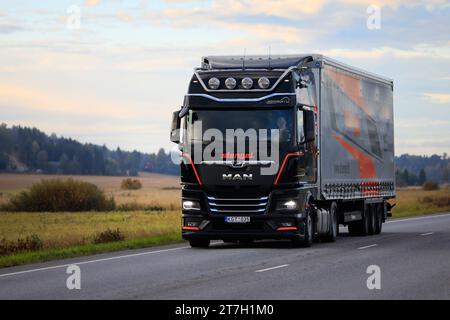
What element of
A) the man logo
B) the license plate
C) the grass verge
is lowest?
the grass verge

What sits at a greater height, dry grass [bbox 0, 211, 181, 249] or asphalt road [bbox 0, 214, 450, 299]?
asphalt road [bbox 0, 214, 450, 299]

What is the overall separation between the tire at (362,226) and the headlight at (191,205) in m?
8.26

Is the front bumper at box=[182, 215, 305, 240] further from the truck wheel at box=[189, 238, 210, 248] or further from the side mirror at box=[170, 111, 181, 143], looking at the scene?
the side mirror at box=[170, 111, 181, 143]

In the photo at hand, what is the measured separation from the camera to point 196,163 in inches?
925

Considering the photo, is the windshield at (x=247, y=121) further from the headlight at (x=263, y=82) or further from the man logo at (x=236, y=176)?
the man logo at (x=236, y=176)

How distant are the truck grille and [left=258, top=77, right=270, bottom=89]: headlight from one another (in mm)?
2497

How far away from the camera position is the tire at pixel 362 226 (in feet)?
101

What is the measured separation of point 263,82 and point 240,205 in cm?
279

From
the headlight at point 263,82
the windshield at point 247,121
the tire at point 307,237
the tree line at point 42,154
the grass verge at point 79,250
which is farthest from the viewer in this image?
the tree line at point 42,154

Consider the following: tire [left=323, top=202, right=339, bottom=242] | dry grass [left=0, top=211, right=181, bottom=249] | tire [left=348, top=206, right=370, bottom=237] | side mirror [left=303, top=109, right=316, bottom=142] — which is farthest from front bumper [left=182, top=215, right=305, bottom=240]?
tire [left=348, top=206, right=370, bottom=237]

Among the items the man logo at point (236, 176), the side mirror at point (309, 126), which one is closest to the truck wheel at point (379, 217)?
the side mirror at point (309, 126)

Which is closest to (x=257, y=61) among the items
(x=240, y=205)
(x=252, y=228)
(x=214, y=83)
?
(x=214, y=83)

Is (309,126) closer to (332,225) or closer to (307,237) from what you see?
(307,237)

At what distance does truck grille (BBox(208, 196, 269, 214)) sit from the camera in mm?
23516
